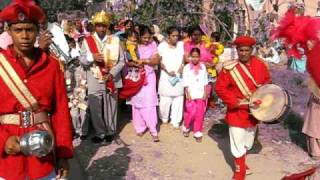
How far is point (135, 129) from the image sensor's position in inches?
331

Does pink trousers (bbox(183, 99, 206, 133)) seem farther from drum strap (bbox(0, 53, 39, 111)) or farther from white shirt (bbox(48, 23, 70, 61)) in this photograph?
drum strap (bbox(0, 53, 39, 111))

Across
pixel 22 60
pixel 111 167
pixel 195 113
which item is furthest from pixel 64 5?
pixel 22 60

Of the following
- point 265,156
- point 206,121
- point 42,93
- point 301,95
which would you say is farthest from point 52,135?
point 301,95

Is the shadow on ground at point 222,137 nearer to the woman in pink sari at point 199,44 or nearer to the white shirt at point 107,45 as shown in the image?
the woman in pink sari at point 199,44

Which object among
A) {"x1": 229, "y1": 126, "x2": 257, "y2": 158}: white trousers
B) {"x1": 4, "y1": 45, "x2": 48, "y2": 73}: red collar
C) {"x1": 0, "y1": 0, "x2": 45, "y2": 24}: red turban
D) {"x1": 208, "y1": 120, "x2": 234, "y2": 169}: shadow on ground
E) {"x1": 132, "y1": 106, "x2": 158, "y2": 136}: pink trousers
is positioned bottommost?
{"x1": 208, "y1": 120, "x2": 234, "y2": 169}: shadow on ground

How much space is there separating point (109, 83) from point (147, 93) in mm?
887

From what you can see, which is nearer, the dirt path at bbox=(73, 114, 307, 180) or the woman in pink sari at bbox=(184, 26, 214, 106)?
the dirt path at bbox=(73, 114, 307, 180)

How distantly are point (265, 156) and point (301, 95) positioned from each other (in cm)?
351

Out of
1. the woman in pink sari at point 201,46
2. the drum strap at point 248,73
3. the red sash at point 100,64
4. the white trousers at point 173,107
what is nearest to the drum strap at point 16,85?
the drum strap at point 248,73

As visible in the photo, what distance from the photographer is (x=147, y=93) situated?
8.27 metres

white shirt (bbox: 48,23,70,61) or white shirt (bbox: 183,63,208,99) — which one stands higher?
white shirt (bbox: 48,23,70,61)

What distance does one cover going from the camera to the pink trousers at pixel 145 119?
822 centimetres

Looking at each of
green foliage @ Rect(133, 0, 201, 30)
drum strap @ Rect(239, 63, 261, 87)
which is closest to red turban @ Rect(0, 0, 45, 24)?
drum strap @ Rect(239, 63, 261, 87)

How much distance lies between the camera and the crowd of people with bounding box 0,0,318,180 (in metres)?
3.52
